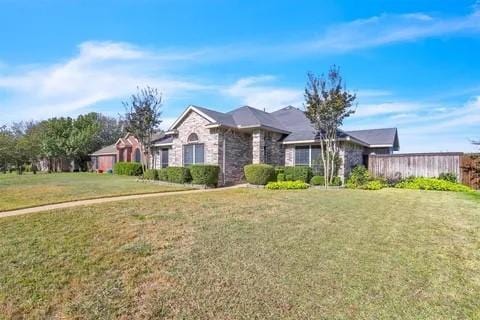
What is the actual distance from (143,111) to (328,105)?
1328 cm

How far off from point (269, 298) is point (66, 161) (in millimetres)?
47151

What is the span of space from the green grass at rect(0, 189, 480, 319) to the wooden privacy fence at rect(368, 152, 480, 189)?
35.7 feet

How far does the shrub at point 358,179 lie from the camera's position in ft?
55.2

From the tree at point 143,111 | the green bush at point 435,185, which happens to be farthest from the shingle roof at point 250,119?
the green bush at point 435,185

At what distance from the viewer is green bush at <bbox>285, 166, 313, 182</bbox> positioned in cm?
1812

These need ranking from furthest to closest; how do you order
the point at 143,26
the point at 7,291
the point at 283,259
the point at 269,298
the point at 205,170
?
the point at 205,170
the point at 143,26
the point at 283,259
the point at 7,291
the point at 269,298

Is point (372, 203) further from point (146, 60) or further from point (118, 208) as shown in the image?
point (146, 60)

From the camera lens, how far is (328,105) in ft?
55.8

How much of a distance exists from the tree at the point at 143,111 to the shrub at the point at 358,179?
1458 centimetres

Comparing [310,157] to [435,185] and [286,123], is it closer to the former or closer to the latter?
[286,123]

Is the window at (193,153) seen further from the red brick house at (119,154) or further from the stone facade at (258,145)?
the red brick house at (119,154)

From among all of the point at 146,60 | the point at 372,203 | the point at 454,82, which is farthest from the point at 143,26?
the point at 454,82

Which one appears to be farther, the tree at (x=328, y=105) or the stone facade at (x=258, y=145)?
the stone facade at (x=258, y=145)

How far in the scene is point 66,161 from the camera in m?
43.5
